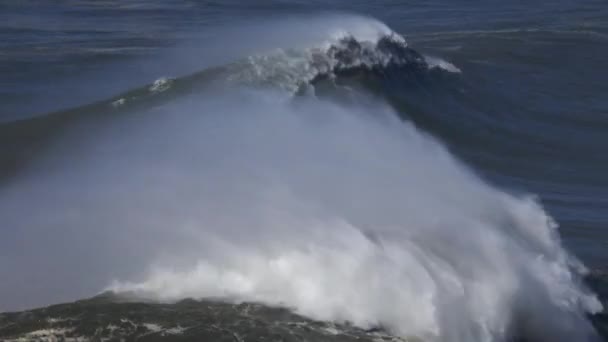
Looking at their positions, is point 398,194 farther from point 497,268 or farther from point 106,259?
point 106,259

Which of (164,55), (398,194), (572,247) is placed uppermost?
(164,55)

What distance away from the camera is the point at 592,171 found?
21953 millimetres

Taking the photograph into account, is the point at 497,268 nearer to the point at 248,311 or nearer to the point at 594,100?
the point at 248,311

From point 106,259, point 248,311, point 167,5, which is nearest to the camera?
point 248,311

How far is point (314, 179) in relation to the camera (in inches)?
643

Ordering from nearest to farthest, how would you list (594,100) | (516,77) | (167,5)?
(594,100) → (516,77) → (167,5)

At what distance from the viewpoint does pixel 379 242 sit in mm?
13625

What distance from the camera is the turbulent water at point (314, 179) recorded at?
498 inches

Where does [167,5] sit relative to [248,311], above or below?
above

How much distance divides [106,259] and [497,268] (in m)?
5.19

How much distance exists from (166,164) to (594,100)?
1601 cm

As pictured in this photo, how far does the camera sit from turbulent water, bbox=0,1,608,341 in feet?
41.5

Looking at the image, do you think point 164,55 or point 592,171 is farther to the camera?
point 164,55

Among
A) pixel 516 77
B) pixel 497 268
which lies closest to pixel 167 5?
pixel 516 77
